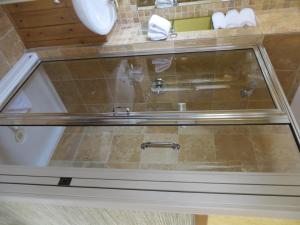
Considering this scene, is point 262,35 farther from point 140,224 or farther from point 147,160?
point 140,224

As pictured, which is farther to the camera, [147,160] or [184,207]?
[147,160]

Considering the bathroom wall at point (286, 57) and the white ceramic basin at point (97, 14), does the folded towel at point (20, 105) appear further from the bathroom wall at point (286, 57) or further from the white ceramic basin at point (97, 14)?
the bathroom wall at point (286, 57)

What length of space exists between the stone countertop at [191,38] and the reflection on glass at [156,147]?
655mm

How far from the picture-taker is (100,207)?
77cm

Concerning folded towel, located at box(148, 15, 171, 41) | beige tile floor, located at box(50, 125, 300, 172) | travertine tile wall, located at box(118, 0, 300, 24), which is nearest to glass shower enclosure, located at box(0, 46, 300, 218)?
beige tile floor, located at box(50, 125, 300, 172)

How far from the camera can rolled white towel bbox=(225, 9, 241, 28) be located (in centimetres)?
147

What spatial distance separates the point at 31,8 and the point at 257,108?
1575 millimetres

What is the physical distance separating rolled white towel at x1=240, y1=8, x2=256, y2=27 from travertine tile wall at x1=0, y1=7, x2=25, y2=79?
1.61 meters

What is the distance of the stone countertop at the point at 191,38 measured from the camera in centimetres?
Result: 140

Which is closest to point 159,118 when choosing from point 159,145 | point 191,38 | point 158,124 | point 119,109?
point 158,124

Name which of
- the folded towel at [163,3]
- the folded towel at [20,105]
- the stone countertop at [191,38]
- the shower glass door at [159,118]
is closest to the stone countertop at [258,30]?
the stone countertop at [191,38]

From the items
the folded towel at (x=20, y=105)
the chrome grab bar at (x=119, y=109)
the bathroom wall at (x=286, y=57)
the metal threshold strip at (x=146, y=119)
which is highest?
the bathroom wall at (x=286, y=57)

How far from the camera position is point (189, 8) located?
5.41 ft

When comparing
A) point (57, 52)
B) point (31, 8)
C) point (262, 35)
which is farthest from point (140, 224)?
point (31, 8)
